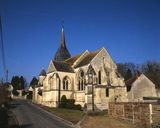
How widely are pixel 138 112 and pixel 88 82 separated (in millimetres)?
17114

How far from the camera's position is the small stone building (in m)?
46.3

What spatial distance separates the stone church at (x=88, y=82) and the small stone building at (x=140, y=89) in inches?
132

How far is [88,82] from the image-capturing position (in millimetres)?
39719

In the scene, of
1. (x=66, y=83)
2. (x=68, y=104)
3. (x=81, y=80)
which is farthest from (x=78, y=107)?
(x=66, y=83)

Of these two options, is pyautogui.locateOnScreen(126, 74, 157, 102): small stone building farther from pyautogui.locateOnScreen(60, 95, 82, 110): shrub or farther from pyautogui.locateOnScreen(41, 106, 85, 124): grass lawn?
pyautogui.locateOnScreen(41, 106, 85, 124): grass lawn

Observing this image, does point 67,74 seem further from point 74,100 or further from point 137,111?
point 137,111

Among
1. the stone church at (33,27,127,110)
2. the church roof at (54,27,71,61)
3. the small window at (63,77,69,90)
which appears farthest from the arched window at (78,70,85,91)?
the church roof at (54,27,71,61)

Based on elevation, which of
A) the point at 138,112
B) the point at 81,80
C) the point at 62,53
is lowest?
the point at 138,112

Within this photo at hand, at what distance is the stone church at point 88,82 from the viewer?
40.0 metres

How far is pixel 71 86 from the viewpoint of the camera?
148 ft

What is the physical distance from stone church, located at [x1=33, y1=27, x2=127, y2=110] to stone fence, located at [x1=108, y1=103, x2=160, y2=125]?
10.2m

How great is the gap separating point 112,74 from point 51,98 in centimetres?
1178

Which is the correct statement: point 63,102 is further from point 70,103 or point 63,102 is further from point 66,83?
point 66,83

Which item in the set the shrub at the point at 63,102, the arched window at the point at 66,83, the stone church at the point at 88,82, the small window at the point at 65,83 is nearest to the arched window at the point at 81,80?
the stone church at the point at 88,82
